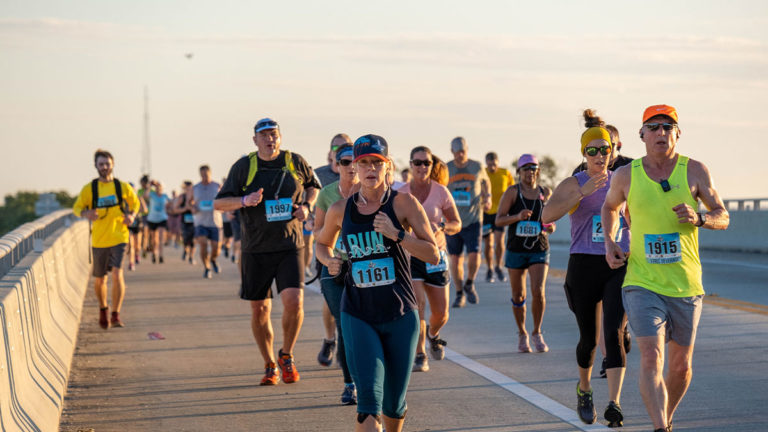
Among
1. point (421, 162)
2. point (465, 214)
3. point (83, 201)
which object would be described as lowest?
point (465, 214)

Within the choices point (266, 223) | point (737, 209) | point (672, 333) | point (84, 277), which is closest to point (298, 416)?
point (266, 223)

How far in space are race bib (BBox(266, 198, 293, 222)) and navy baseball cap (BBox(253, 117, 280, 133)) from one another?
1.98 feet

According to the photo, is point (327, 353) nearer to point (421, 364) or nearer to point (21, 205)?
point (421, 364)

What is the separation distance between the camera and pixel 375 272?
6.29 m

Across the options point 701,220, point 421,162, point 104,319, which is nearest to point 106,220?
point 104,319

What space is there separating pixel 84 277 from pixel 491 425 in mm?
13227

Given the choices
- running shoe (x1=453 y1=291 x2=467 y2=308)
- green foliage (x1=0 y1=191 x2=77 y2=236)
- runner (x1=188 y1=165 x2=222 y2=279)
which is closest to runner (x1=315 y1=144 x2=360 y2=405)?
running shoe (x1=453 y1=291 x2=467 y2=308)

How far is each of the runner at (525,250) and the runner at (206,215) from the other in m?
11.7

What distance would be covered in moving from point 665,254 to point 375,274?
173 cm

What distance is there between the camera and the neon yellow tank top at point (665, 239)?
6.82 m

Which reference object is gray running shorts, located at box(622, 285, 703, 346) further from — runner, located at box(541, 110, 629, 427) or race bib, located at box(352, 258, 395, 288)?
race bib, located at box(352, 258, 395, 288)

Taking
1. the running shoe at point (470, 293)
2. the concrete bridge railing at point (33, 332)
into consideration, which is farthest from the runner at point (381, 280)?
the running shoe at point (470, 293)

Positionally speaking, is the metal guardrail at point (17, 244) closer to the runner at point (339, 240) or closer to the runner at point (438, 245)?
the runner at point (339, 240)

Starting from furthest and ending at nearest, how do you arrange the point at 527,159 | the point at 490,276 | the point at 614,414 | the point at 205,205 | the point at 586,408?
the point at 205,205 → the point at 490,276 → the point at 527,159 → the point at 586,408 → the point at 614,414
